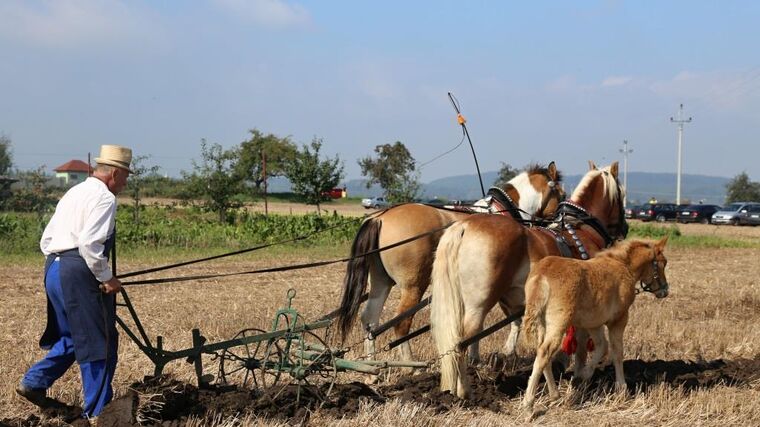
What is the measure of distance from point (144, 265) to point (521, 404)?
10.8m

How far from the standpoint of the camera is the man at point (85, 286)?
186 inches

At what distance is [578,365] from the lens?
21.9 feet

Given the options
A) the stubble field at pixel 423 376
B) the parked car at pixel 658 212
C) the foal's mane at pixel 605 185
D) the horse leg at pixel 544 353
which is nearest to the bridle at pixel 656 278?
the stubble field at pixel 423 376

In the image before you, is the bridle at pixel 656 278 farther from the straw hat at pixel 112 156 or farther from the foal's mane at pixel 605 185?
the straw hat at pixel 112 156

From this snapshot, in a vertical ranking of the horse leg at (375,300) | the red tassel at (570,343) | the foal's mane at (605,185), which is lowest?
the red tassel at (570,343)

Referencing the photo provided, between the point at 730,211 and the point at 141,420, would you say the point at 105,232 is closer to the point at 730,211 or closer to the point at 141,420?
the point at 141,420

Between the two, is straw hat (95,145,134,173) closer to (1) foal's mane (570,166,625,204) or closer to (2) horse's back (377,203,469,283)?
(2) horse's back (377,203,469,283)

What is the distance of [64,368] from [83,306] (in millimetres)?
533

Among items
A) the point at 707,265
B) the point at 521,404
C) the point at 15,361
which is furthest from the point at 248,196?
the point at 521,404

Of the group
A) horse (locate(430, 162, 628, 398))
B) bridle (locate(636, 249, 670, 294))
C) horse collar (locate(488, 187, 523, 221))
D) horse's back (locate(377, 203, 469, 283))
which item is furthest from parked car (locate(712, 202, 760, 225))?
horse (locate(430, 162, 628, 398))

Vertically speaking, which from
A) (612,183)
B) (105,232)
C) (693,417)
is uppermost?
(612,183)

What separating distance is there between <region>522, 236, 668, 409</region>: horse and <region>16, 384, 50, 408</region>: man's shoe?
3.35 m

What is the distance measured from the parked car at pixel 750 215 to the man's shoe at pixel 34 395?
42.8 metres

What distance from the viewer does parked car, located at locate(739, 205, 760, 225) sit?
41.7 metres
